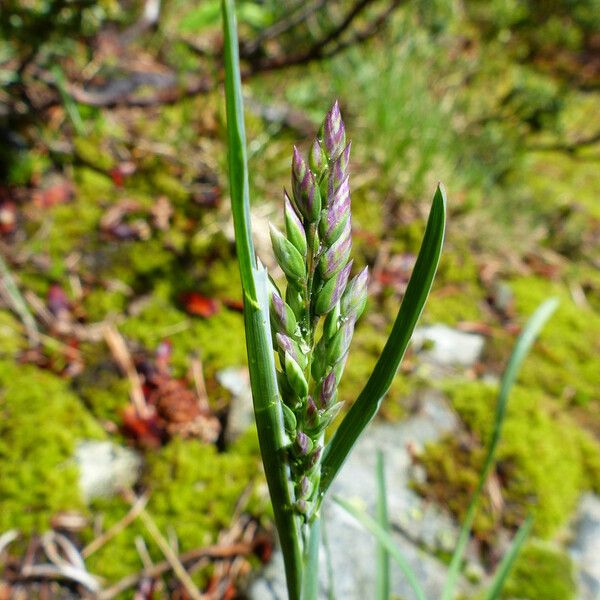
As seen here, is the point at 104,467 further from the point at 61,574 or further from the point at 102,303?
the point at 102,303

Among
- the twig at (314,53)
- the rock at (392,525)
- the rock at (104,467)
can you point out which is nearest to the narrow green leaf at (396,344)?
the rock at (392,525)

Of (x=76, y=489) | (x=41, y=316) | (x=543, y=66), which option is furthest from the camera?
(x=543, y=66)

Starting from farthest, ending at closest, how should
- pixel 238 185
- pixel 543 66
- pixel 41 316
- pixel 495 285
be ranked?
pixel 543 66 → pixel 495 285 → pixel 41 316 → pixel 238 185

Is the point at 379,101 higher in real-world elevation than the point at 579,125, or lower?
lower

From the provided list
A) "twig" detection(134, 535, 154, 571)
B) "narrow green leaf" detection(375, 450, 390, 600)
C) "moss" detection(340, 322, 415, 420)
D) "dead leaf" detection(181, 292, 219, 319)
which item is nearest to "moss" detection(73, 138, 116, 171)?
"dead leaf" detection(181, 292, 219, 319)

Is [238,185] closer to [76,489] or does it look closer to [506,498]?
[76,489]

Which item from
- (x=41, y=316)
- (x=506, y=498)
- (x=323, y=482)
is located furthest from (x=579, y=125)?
(x=323, y=482)
